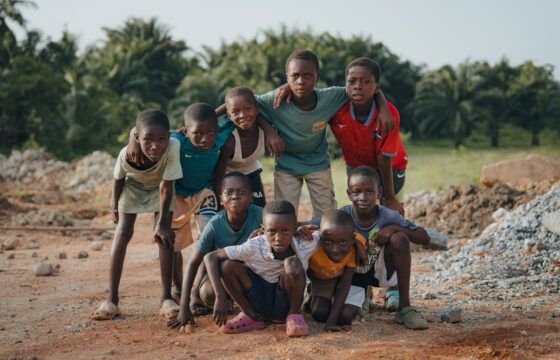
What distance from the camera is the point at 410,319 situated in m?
3.57

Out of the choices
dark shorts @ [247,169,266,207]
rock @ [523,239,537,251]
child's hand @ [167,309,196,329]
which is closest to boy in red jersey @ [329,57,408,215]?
dark shorts @ [247,169,266,207]

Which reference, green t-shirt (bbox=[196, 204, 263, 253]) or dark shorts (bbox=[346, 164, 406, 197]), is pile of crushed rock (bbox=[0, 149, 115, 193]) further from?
green t-shirt (bbox=[196, 204, 263, 253])

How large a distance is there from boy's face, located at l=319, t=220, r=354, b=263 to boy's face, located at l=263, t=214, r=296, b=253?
244 millimetres

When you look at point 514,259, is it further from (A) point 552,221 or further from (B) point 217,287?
(B) point 217,287

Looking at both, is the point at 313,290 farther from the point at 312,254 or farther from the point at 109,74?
the point at 109,74

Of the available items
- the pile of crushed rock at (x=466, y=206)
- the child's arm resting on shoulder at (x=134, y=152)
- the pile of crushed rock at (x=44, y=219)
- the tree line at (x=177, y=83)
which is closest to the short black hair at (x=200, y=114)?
the child's arm resting on shoulder at (x=134, y=152)

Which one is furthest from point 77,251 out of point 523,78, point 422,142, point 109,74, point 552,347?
point 523,78

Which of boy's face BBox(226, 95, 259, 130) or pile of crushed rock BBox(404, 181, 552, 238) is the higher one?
boy's face BBox(226, 95, 259, 130)

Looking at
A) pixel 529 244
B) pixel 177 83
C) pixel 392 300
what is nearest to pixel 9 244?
pixel 392 300

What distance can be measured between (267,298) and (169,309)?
0.81 metres

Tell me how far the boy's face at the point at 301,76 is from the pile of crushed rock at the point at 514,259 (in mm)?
2304

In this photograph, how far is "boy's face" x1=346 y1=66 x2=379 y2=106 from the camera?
13.5 ft

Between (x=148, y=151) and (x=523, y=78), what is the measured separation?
27097 mm

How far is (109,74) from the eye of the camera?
26.0m
